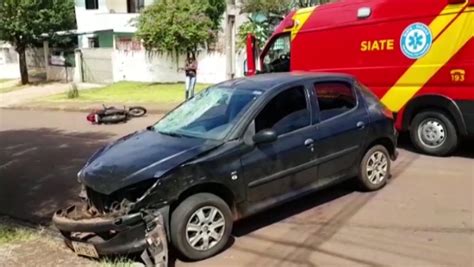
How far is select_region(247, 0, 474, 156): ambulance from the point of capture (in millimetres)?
8227

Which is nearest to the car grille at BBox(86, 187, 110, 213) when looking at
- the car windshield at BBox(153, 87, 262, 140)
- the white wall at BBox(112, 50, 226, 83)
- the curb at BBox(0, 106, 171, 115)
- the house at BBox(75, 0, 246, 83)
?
the car windshield at BBox(153, 87, 262, 140)

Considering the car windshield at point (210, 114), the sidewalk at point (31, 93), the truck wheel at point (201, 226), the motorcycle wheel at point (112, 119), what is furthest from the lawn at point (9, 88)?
the truck wheel at point (201, 226)

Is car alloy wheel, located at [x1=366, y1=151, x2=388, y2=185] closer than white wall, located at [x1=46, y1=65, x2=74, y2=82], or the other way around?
car alloy wheel, located at [x1=366, y1=151, x2=388, y2=185]

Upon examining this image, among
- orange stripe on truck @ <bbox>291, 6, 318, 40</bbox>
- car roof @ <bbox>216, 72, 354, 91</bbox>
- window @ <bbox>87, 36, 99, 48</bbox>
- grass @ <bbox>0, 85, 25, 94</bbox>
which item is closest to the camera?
car roof @ <bbox>216, 72, 354, 91</bbox>

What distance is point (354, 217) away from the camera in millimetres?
5953

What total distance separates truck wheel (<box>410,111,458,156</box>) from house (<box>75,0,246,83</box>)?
401 inches

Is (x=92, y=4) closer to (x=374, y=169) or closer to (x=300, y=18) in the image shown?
(x=300, y=18)

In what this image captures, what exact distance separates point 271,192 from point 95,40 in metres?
31.0

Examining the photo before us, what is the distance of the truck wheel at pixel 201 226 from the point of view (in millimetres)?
4848

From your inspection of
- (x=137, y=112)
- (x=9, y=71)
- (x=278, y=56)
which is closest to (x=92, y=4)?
(x=9, y=71)

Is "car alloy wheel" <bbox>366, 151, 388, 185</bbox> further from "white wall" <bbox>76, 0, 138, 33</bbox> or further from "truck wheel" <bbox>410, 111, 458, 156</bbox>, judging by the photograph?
"white wall" <bbox>76, 0, 138, 33</bbox>

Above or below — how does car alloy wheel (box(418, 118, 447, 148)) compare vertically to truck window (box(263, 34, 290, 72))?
below

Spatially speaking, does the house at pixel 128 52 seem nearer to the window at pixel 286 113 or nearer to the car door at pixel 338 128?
the car door at pixel 338 128

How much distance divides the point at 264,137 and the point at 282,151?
330 millimetres
